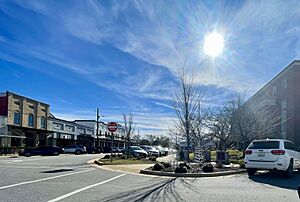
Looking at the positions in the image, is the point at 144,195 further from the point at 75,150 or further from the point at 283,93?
the point at 75,150

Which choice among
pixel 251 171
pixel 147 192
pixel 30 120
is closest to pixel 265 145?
pixel 251 171

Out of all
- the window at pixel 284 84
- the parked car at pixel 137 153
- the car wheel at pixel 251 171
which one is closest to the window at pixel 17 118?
the parked car at pixel 137 153

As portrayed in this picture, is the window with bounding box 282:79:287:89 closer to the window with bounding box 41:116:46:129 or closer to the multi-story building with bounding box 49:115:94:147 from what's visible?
the window with bounding box 41:116:46:129

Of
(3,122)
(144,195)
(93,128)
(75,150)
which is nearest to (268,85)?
(75,150)

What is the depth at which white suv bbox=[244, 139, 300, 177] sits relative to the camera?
45.6ft

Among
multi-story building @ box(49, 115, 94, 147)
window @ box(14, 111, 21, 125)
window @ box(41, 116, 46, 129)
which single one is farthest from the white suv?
multi-story building @ box(49, 115, 94, 147)

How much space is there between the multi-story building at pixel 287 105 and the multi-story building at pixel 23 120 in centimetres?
3367

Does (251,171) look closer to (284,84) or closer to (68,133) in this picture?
(284,84)

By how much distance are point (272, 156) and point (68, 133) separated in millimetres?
60790

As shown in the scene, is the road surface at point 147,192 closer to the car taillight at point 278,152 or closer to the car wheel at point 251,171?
the car taillight at point 278,152

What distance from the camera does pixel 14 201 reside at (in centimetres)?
A: 827

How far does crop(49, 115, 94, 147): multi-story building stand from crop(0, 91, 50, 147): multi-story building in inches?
124

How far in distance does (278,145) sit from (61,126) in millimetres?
57757

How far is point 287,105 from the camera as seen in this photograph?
126ft
